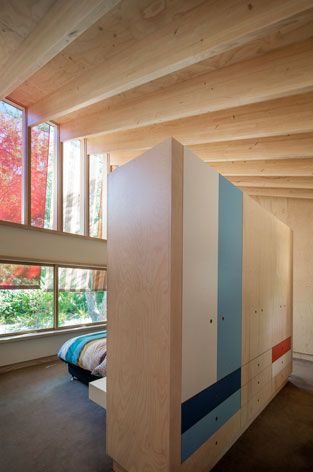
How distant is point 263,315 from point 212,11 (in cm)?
281

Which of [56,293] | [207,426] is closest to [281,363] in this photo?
[207,426]

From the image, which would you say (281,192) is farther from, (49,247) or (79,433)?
(79,433)

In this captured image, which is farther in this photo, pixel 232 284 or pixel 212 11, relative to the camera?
pixel 232 284

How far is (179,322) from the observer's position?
69.2 inches

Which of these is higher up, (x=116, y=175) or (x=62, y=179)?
(x=62, y=179)

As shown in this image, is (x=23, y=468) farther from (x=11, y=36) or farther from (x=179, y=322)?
(x=11, y=36)

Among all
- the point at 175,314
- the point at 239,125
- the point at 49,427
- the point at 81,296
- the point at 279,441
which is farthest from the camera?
the point at 81,296

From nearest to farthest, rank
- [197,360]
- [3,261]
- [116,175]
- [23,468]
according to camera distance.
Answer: [197,360] → [23,468] → [116,175] → [3,261]

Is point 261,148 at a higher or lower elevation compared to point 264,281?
higher

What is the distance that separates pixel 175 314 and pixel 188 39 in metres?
1.94

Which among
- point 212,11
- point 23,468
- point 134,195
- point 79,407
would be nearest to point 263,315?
point 134,195

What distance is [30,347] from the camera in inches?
170

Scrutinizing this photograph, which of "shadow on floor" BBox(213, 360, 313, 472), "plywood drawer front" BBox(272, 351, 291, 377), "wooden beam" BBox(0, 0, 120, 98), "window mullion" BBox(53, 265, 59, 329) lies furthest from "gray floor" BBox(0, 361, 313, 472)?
"wooden beam" BBox(0, 0, 120, 98)

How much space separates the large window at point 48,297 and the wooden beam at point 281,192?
350 cm
